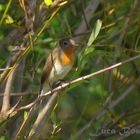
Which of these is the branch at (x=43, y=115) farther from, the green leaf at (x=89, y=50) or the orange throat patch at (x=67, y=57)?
the orange throat patch at (x=67, y=57)

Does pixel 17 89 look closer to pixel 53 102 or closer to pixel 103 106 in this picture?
pixel 53 102

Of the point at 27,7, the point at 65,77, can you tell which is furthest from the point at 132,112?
the point at 27,7

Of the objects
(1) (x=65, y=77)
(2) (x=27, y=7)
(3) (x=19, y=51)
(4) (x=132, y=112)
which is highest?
(2) (x=27, y=7)

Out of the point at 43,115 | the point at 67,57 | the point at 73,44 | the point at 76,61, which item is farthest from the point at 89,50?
the point at 67,57

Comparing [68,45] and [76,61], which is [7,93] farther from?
[68,45]

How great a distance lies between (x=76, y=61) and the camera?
385 centimetres

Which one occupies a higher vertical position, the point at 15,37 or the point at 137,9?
the point at 15,37

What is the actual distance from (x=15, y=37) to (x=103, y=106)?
877 millimetres

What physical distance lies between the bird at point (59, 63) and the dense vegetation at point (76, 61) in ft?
A: 0.20

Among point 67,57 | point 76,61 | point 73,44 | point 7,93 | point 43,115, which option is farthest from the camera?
point 67,57

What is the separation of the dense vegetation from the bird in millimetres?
60

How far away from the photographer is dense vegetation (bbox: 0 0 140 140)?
3.16m

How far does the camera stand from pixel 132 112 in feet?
13.6

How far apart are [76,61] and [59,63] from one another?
0.39 m
